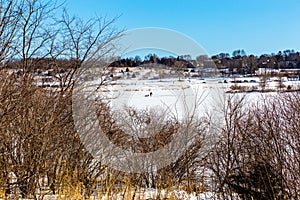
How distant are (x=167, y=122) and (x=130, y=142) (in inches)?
32.8

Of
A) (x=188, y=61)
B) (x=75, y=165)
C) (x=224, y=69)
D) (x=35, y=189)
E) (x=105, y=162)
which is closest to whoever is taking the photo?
(x=35, y=189)

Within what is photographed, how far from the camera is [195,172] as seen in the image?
577 cm

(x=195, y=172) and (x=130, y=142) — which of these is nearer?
(x=130, y=142)

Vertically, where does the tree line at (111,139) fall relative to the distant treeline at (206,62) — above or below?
below

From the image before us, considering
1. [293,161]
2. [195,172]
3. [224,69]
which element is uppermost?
[224,69]

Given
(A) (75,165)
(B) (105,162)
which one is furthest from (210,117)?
(A) (75,165)

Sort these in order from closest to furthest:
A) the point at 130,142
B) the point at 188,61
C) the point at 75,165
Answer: the point at 75,165, the point at 188,61, the point at 130,142

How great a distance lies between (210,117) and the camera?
6.04m

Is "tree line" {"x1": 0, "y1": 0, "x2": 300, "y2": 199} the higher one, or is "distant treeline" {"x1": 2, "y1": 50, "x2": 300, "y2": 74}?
"distant treeline" {"x1": 2, "y1": 50, "x2": 300, "y2": 74}

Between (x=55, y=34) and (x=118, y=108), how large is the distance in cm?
151

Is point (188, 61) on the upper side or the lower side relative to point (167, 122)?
upper

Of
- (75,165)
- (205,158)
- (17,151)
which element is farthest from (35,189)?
(205,158)

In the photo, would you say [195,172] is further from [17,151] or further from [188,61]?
[17,151]

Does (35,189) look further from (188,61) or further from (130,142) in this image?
(188,61)
